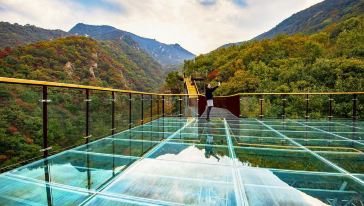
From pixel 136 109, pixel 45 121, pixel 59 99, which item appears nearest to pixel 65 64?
pixel 59 99

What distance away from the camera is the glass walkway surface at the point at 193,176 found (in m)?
1.91

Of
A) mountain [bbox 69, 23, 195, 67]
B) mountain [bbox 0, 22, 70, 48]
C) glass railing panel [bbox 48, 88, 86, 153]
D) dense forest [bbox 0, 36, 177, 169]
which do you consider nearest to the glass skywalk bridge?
glass railing panel [bbox 48, 88, 86, 153]

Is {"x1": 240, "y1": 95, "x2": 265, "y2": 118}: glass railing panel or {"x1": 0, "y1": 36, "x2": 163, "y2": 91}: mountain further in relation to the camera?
{"x1": 0, "y1": 36, "x2": 163, "y2": 91}: mountain

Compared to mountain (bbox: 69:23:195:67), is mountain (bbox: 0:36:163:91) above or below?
below

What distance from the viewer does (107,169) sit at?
2660 mm

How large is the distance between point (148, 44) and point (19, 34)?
126m

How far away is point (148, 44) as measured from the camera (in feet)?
537

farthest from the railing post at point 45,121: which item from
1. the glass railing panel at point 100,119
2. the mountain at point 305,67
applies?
the mountain at point 305,67

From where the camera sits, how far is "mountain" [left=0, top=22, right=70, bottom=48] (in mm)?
35250

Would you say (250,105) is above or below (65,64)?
below

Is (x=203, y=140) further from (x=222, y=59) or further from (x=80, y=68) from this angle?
(x=222, y=59)

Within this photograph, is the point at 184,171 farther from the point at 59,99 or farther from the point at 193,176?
the point at 59,99

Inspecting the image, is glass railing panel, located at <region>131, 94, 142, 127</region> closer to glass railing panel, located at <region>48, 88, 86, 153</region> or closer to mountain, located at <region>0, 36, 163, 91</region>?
glass railing panel, located at <region>48, 88, 86, 153</region>

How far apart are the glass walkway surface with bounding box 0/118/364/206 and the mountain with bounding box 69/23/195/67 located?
9151cm
